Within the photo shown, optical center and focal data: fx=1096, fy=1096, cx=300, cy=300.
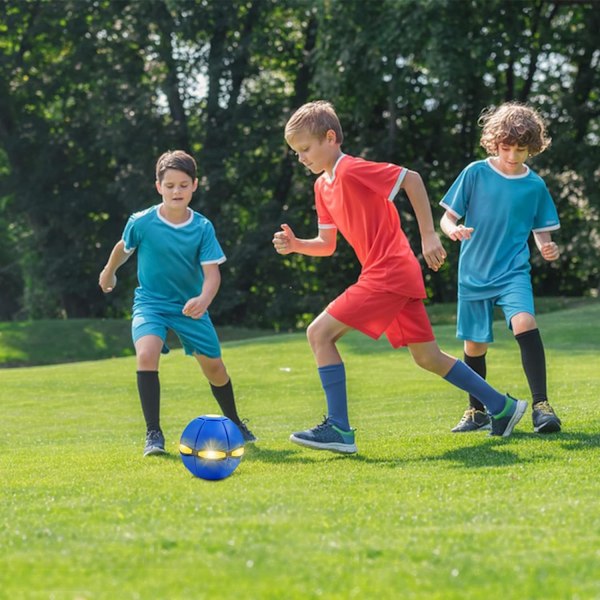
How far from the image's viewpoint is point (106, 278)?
7.54 m

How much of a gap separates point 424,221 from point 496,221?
0.98 metres

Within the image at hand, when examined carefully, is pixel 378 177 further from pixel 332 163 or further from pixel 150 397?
pixel 150 397

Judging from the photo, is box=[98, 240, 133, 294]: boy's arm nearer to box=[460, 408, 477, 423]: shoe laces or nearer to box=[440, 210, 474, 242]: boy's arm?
box=[440, 210, 474, 242]: boy's arm

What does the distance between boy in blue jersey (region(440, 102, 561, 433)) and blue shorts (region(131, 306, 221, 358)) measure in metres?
1.72

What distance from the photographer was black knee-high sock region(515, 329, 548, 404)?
707 cm

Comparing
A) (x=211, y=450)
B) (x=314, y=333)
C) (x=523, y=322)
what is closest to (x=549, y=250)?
(x=523, y=322)

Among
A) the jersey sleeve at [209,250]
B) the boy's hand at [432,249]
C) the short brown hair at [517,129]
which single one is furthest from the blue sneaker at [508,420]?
Result: the jersey sleeve at [209,250]

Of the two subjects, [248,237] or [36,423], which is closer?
[36,423]

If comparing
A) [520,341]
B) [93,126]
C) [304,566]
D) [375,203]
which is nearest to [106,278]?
[375,203]

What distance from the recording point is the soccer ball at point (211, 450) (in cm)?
585

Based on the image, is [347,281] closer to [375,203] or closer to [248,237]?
[248,237]

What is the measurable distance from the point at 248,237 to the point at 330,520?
92.3 ft

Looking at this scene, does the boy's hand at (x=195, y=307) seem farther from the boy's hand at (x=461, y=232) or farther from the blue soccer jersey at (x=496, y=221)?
the blue soccer jersey at (x=496, y=221)

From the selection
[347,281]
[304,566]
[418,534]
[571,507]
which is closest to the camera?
[304,566]
